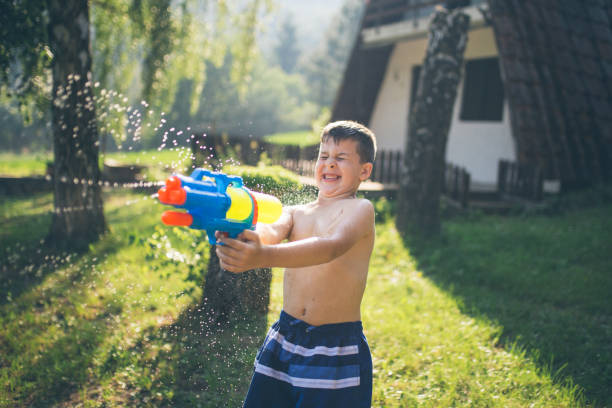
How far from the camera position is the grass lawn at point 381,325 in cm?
285

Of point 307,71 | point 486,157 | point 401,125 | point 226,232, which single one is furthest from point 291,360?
point 307,71

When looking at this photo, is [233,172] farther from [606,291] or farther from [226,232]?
[606,291]

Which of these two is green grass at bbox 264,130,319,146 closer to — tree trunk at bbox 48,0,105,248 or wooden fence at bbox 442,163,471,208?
tree trunk at bbox 48,0,105,248

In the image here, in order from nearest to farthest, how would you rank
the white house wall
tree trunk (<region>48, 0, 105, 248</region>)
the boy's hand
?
the boy's hand
tree trunk (<region>48, 0, 105, 248</region>)
the white house wall

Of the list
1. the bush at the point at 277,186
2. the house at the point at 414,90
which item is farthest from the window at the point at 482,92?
the bush at the point at 277,186

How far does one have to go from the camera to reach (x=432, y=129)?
6.36 metres

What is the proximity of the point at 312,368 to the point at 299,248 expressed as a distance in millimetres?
584

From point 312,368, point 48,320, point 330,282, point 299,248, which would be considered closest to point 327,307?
point 330,282

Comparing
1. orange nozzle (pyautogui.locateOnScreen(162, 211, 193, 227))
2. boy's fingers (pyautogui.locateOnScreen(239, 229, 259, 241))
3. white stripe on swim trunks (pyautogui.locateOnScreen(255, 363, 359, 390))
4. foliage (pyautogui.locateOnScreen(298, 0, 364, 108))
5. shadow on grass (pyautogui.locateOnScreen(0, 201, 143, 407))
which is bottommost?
shadow on grass (pyautogui.locateOnScreen(0, 201, 143, 407))

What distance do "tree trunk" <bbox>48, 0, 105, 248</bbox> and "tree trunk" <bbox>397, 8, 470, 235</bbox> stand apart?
13.6ft

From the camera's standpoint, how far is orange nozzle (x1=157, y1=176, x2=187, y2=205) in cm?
126

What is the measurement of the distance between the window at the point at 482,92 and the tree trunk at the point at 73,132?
8351 mm

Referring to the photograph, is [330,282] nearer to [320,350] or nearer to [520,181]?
[320,350]

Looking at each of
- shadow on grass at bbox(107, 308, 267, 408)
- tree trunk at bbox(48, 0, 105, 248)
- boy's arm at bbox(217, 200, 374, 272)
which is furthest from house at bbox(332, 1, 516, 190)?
boy's arm at bbox(217, 200, 374, 272)
